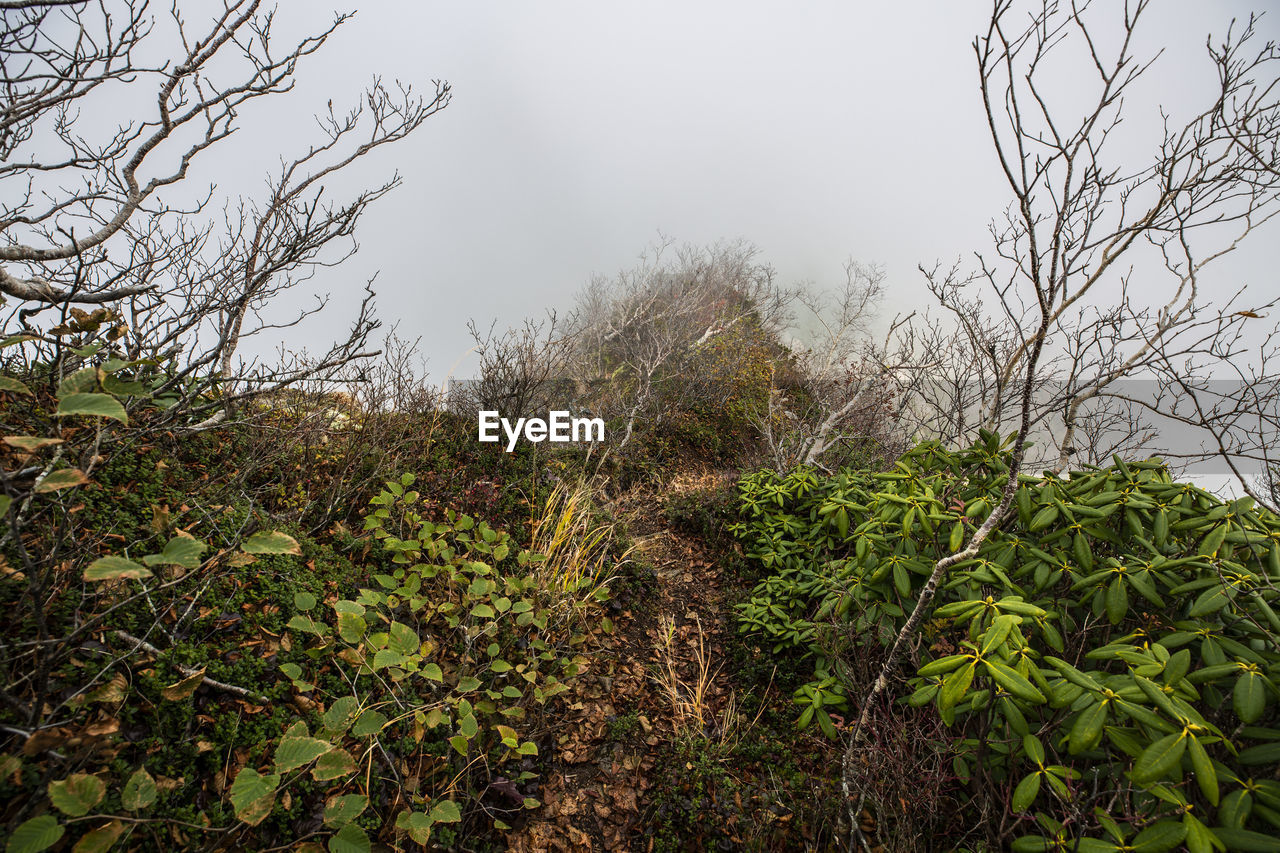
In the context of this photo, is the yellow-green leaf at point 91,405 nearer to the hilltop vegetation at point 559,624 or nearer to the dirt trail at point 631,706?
the hilltop vegetation at point 559,624

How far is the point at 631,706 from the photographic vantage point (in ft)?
9.77

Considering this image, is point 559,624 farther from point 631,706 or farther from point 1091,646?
point 1091,646

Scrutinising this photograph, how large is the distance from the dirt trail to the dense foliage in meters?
0.99

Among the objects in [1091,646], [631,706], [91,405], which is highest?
[91,405]

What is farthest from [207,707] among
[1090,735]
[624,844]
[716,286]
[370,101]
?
[716,286]

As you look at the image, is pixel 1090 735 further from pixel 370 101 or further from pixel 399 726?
pixel 370 101

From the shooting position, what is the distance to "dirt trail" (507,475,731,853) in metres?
2.24

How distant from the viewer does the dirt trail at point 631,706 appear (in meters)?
2.24

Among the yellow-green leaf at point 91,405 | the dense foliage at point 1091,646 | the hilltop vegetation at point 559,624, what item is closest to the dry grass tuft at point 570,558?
the hilltop vegetation at point 559,624

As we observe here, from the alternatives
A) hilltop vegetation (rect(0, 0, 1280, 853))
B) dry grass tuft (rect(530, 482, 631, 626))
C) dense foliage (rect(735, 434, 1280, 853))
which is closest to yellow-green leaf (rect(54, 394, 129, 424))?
hilltop vegetation (rect(0, 0, 1280, 853))

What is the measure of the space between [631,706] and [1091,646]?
2.45 m

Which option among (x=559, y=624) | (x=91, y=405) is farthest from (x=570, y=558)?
(x=91, y=405)

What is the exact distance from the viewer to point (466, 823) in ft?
6.64

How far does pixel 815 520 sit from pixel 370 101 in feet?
17.7
